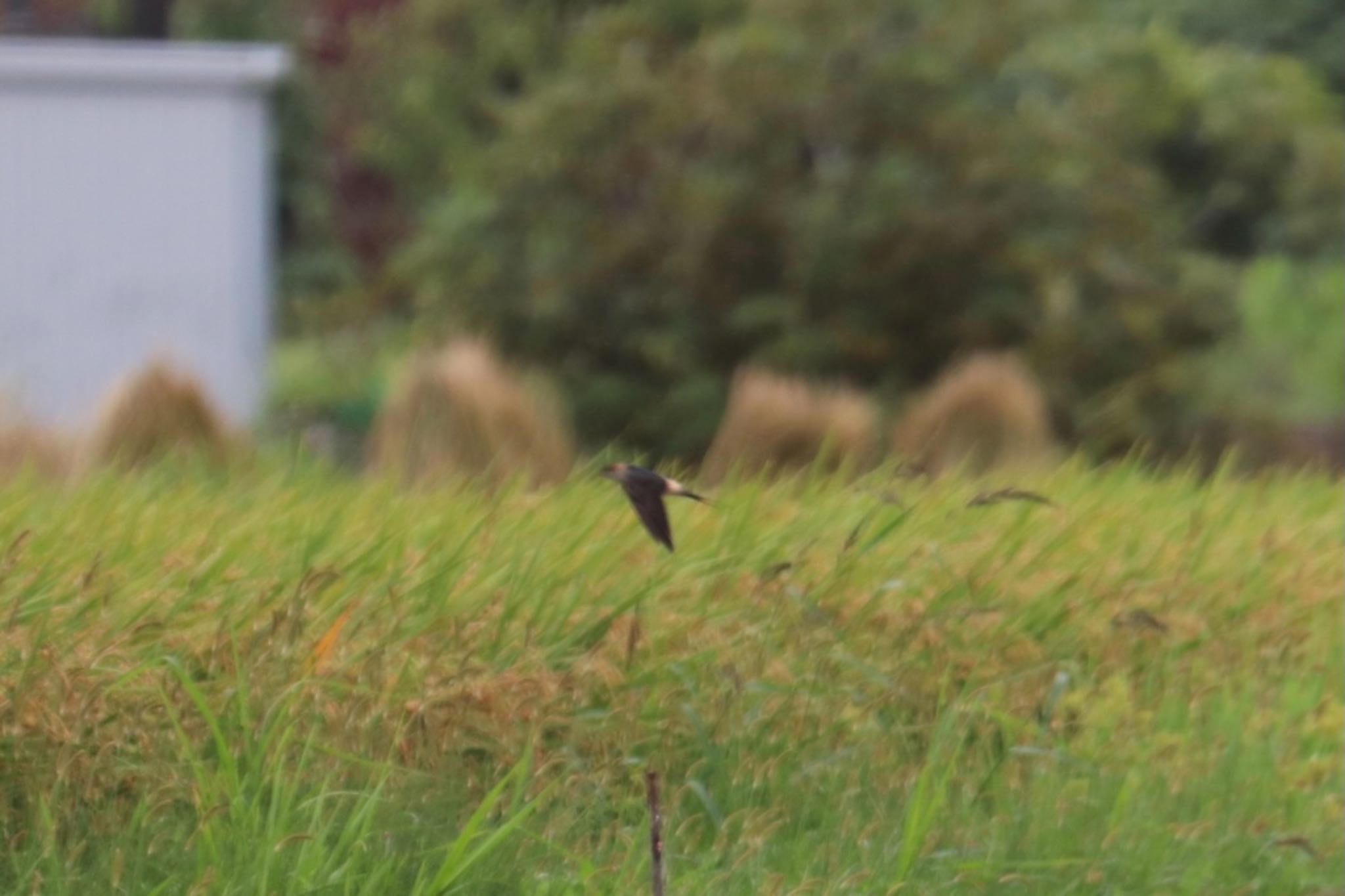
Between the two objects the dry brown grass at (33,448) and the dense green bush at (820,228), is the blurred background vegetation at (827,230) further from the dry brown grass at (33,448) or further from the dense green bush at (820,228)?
the dry brown grass at (33,448)

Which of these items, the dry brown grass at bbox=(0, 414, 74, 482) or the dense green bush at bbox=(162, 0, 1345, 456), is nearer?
the dry brown grass at bbox=(0, 414, 74, 482)

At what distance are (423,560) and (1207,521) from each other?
258 cm

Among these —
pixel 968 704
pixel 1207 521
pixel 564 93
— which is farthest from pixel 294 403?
pixel 968 704

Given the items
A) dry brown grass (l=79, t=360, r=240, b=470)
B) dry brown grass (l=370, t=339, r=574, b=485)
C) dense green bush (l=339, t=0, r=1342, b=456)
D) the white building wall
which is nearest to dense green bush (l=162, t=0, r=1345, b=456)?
dense green bush (l=339, t=0, r=1342, b=456)

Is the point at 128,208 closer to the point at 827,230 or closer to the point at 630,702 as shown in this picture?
the point at 827,230

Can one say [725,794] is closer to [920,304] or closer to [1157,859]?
[1157,859]

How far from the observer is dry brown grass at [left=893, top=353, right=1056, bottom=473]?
931 cm

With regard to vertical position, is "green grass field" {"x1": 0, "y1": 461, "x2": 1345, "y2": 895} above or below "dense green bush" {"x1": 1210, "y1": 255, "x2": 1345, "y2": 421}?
above

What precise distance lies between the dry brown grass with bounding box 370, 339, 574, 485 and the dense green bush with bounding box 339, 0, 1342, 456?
146 inches

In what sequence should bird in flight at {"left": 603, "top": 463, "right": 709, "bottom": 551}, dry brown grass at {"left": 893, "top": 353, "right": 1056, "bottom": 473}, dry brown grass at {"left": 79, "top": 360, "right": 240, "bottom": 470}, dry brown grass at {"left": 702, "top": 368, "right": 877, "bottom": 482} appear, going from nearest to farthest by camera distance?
bird in flight at {"left": 603, "top": 463, "right": 709, "bottom": 551}
dry brown grass at {"left": 79, "top": 360, "right": 240, "bottom": 470}
dry brown grass at {"left": 702, "top": 368, "right": 877, "bottom": 482}
dry brown grass at {"left": 893, "top": 353, "right": 1056, "bottom": 473}

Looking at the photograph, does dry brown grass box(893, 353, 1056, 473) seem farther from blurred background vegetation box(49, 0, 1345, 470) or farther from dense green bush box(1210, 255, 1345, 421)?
dense green bush box(1210, 255, 1345, 421)

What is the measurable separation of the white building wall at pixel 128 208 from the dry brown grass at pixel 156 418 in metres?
5.34

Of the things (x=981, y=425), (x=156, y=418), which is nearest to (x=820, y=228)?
(x=981, y=425)

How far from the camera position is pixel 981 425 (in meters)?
9.48
